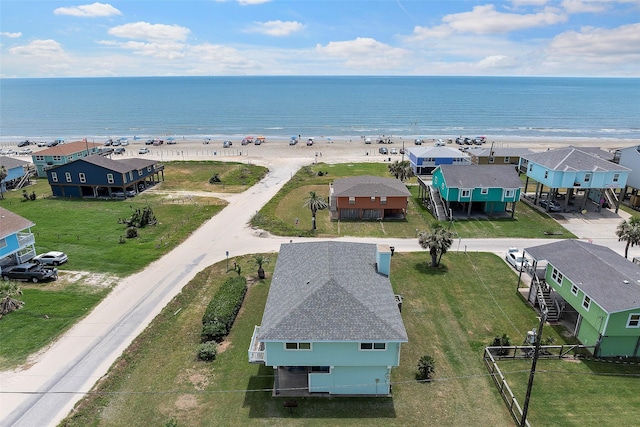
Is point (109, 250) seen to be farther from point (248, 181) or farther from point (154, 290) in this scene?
point (248, 181)

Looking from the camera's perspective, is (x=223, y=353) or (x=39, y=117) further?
(x=39, y=117)

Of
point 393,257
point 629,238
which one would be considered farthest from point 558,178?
point 393,257

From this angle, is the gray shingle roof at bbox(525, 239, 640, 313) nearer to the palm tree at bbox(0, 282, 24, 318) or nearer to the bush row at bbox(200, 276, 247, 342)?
the bush row at bbox(200, 276, 247, 342)

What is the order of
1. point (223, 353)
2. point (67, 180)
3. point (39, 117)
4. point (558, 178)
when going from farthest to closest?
point (39, 117) → point (67, 180) → point (558, 178) → point (223, 353)

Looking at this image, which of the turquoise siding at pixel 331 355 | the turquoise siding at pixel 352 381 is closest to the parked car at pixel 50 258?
the turquoise siding at pixel 331 355

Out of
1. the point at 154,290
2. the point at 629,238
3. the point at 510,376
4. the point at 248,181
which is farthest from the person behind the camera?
the point at 248,181

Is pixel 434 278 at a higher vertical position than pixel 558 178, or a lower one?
lower

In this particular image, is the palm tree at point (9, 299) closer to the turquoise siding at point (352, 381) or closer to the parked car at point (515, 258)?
the turquoise siding at point (352, 381)
